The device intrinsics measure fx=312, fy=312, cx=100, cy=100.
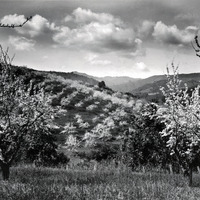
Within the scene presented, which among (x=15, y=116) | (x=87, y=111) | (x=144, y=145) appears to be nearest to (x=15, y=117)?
(x=15, y=116)

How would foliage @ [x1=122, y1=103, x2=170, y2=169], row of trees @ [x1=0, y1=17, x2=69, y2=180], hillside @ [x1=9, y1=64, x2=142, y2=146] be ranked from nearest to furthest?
row of trees @ [x1=0, y1=17, x2=69, y2=180], foliage @ [x1=122, y1=103, x2=170, y2=169], hillside @ [x1=9, y1=64, x2=142, y2=146]

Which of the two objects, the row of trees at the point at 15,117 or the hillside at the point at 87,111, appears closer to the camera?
the row of trees at the point at 15,117

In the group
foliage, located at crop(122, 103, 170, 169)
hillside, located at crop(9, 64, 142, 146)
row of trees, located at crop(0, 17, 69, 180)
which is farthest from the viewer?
hillside, located at crop(9, 64, 142, 146)

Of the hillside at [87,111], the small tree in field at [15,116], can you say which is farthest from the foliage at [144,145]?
the small tree in field at [15,116]

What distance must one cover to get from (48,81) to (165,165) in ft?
181

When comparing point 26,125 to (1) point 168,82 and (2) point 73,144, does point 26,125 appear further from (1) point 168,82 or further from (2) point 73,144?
(2) point 73,144

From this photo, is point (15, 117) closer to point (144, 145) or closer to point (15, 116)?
point (15, 116)

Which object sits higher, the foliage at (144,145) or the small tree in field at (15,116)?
the small tree in field at (15,116)

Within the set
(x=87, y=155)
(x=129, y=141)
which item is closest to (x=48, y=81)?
(x=87, y=155)

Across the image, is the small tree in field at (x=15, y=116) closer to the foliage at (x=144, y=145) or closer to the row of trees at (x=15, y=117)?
the row of trees at (x=15, y=117)

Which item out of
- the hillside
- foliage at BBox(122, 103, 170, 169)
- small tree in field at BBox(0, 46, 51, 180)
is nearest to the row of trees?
small tree in field at BBox(0, 46, 51, 180)

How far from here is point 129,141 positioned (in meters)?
23.2

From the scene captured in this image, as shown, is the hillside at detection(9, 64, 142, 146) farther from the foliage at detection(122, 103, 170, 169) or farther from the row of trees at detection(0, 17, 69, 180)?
the row of trees at detection(0, 17, 69, 180)

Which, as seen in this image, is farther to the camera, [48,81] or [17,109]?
[48,81]
